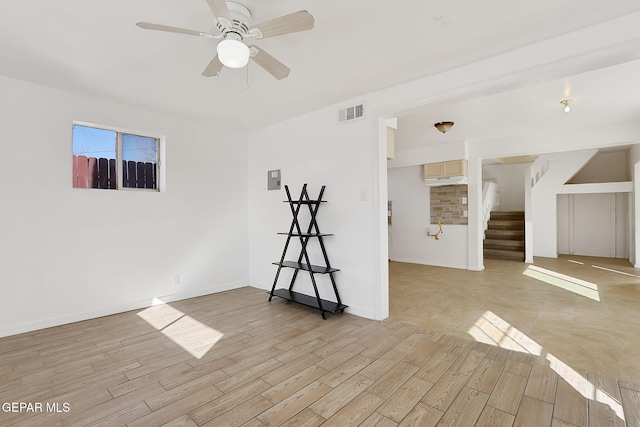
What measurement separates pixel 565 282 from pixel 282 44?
573 centimetres

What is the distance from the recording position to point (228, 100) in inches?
145

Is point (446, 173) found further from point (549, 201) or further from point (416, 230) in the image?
point (549, 201)

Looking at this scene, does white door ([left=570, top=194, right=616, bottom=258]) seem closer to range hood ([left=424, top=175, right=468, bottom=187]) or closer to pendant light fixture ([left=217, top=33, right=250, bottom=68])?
range hood ([left=424, top=175, right=468, bottom=187])

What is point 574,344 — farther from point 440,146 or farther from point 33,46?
point 33,46

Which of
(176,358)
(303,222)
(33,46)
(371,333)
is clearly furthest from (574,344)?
(33,46)

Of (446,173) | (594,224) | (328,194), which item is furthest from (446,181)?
(594,224)

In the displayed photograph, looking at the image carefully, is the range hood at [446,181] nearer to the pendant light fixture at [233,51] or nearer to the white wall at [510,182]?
the white wall at [510,182]

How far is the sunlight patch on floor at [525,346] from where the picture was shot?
2.00 meters

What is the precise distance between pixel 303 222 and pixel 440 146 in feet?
13.2

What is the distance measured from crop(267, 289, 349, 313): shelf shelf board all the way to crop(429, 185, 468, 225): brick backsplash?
399 centimetres

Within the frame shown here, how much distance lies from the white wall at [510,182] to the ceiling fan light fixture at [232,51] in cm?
1043

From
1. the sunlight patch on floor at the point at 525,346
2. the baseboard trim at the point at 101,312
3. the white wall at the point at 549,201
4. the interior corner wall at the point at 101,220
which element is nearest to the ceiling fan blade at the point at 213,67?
the interior corner wall at the point at 101,220

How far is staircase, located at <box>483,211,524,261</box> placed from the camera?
7.53 metres

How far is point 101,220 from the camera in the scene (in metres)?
3.65
